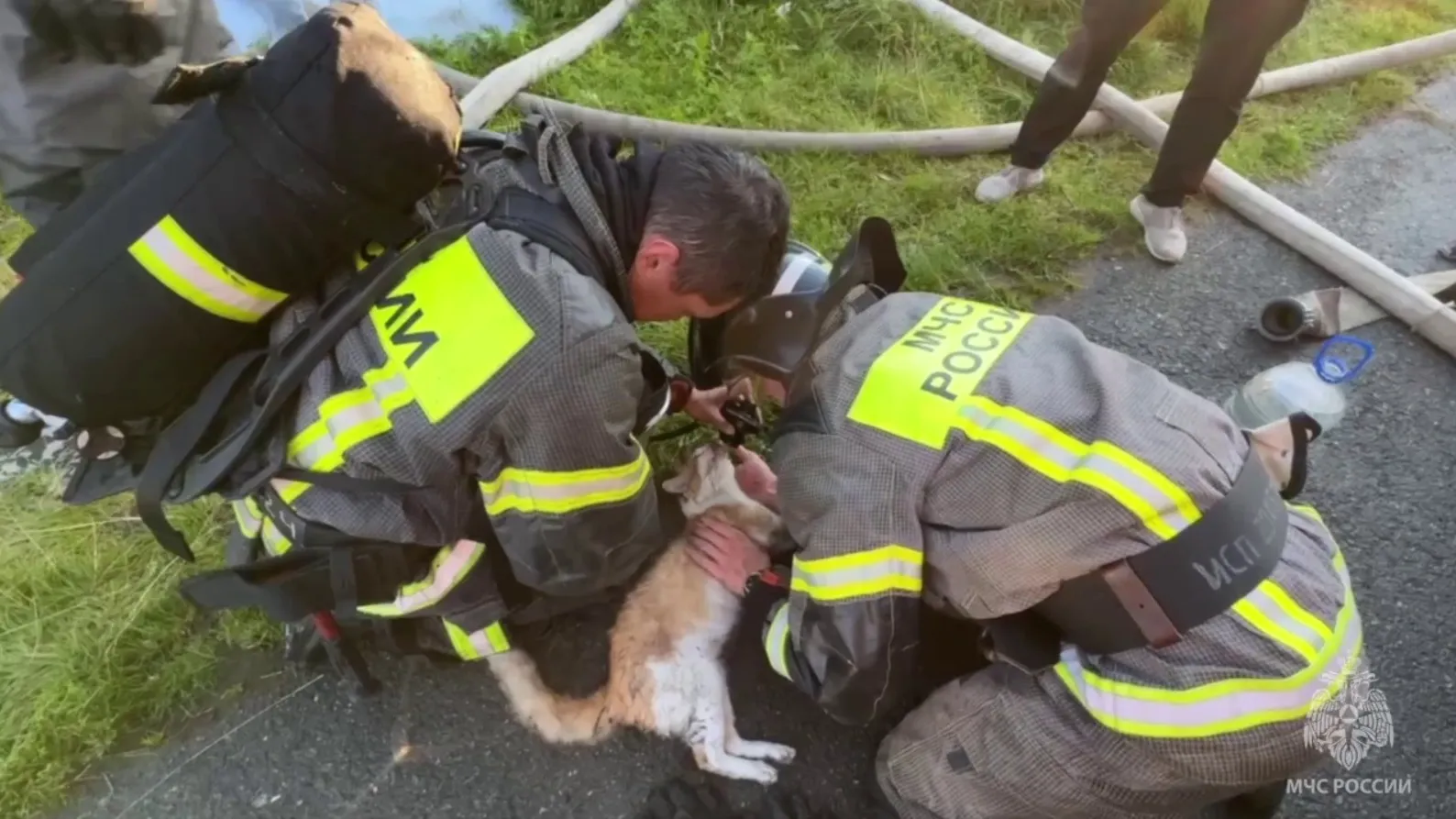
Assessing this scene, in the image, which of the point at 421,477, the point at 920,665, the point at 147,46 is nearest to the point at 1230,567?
the point at 920,665

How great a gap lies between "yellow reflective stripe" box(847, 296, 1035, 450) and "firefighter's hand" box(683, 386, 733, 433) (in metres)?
0.90

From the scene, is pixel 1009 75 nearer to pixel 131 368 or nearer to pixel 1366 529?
pixel 1366 529

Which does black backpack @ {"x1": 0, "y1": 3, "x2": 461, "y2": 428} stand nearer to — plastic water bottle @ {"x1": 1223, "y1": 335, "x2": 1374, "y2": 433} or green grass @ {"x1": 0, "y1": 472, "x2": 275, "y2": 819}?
green grass @ {"x1": 0, "y1": 472, "x2": 275, "y2": 819}

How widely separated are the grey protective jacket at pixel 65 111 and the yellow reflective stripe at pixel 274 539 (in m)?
1.03

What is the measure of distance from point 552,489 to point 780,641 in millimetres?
689

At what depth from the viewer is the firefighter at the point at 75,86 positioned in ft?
7.86

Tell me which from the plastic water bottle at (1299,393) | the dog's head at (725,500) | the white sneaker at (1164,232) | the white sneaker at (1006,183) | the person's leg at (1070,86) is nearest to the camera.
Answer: the dog's head at (725,500)

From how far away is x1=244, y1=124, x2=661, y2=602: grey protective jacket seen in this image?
6.77ft

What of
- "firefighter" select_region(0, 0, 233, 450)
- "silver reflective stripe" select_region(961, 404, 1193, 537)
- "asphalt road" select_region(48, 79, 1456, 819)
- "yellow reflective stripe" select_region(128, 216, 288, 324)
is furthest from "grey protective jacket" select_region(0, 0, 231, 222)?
"silver reflective stripe" select_region(961, 404, 1193, 537)

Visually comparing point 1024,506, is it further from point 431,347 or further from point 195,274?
point 195,274

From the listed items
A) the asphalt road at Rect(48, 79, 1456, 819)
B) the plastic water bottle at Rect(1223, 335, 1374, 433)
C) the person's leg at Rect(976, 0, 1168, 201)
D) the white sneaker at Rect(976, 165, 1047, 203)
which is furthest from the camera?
the white sneaker at Rect(976, 165, 1047, 203)

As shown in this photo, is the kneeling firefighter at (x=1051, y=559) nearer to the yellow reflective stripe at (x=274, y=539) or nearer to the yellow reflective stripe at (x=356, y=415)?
the yellow reflective stripe at (x=356, y=415)

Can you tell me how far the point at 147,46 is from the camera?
2.55 metres

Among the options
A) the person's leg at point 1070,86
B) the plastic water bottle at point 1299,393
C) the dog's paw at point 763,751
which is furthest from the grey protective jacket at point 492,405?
the person's leg at point 1070,86
